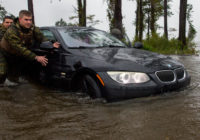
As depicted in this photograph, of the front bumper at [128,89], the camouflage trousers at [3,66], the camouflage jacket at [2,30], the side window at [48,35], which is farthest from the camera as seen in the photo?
the camouflage jacket at [2,30]

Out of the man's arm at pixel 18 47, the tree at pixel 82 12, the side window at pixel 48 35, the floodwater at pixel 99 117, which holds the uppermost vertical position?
the tree at pixel 82 12

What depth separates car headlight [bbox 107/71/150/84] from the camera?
3301 mm

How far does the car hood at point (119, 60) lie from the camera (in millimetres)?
3414

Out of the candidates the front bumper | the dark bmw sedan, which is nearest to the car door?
the dark bmw sedan

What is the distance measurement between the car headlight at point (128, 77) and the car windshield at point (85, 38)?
45.0 inches

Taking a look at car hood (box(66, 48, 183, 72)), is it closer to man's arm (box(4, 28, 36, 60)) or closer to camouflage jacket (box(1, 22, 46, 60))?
man's arm (box(4, 28, 36, 60))

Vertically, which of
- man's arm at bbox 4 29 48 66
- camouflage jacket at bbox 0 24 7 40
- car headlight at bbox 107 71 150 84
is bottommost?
car headlight at bbox 107 71 150 84

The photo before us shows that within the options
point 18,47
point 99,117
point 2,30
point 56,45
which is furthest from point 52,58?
point 2,30

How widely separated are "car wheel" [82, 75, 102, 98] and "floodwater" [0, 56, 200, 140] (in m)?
0.10

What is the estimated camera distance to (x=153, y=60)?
12.2 feet

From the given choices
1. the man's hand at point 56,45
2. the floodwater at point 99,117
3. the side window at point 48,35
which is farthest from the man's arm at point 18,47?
the floodwater at point 99,117

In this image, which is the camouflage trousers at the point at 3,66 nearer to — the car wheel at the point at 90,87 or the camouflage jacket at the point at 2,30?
the camouflage jacket at the point at 2,30

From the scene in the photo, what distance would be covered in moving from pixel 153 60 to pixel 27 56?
7.28ft

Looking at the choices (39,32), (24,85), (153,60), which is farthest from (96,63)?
(24,85)
